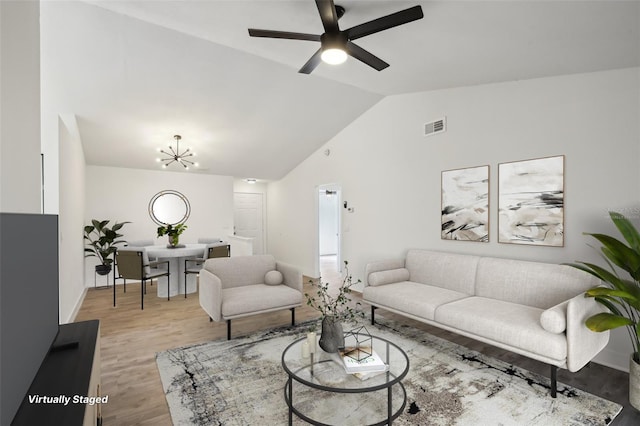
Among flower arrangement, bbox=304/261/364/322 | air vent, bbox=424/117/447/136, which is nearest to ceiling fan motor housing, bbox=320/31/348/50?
flower arrangement, bbox=304/261/364/322

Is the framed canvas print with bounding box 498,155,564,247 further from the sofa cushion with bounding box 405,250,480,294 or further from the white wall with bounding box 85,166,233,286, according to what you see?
the white wall with bounding box 85,166,233,286

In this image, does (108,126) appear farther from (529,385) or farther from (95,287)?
(529,385)

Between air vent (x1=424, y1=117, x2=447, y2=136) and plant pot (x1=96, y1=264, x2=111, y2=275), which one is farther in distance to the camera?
plant pot (x1=96, y1=264, x2=111, y2=275)

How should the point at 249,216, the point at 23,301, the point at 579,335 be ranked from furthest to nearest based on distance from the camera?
the point at 249,216 → the point at 579,335 → the point at 23,301

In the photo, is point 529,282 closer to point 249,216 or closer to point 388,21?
point 388,21

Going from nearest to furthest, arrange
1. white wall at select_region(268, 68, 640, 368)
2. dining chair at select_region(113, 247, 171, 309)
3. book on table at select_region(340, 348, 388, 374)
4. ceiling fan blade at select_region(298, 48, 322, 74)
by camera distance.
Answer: book on table at select_region(340, 348, 388, 374)
ceiling fan blade at select_region(298, 48, 322, 74)
white wall at select_region(268, 68, 640, 368)
dining chair at select_region(113, 247, 171, 309)

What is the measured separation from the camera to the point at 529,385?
Result: 2.41 meters

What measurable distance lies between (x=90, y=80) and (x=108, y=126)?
3.94ft

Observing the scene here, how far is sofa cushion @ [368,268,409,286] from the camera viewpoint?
3797mm

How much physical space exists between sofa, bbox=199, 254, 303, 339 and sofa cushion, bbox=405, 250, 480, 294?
1.51 m

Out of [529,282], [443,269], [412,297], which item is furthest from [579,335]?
[443,269]

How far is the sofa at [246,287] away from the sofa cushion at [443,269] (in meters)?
1.51

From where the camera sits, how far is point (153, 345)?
3186 millimetres

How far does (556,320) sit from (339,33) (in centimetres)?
253
